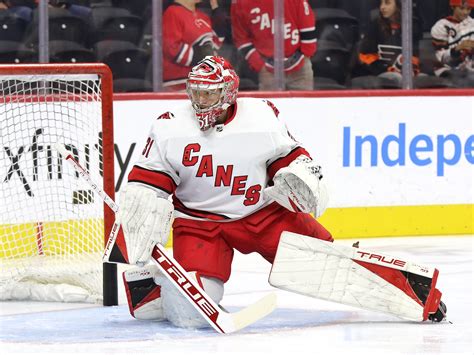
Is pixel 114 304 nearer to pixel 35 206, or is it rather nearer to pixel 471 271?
pixel 35 206

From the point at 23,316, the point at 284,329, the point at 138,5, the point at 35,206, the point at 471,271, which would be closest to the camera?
the point at 284,329

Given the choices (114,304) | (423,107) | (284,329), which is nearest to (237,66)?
(423,107)

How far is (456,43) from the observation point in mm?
7238

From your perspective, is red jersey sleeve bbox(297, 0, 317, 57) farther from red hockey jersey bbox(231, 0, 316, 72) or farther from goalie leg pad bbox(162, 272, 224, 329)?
goalie leg pad bbox(162, 272, 224, 329)

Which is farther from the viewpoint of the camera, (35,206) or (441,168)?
(441,168)

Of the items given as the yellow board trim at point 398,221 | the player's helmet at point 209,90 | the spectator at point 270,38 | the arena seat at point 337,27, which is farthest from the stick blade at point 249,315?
the arena seat at point 337,27

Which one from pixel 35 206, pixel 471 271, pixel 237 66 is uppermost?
pixel 237 66

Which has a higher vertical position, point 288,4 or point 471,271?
point 288,4

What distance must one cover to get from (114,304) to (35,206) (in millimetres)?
658

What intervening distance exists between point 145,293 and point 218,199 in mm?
409

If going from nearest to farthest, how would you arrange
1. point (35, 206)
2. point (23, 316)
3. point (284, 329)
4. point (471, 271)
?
point (284, 329) < point (23, 316) < point (35, 206) < point (471, 271)

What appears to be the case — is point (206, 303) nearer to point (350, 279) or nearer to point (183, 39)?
point (350, 279)

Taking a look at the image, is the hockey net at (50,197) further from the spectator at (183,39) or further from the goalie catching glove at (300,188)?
the spectator at (183,39)

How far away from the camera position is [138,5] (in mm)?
6559
